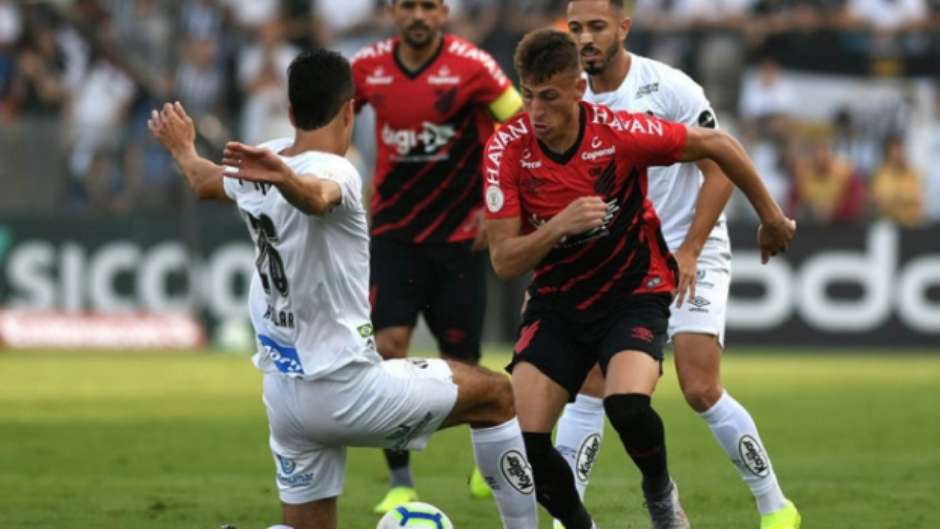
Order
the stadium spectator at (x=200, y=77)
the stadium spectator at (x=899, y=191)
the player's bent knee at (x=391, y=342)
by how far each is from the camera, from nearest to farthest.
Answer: the player's bent knee at (x=391, y=342) < the stadium spectator at (x=899, y=191) < the stadium spectator at (x=200, y=77)

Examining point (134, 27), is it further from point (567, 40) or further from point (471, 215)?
→ point (567, 40)

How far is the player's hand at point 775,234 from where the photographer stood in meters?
8.06

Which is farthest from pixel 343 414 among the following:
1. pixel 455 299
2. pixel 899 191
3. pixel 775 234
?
pixel 899 191

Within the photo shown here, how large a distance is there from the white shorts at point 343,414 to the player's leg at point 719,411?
1.67m

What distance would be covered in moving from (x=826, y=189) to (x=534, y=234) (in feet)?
46.9

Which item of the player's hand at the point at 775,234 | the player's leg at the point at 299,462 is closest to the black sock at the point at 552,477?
the player's leg at the point at 299,462

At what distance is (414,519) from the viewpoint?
744 cm

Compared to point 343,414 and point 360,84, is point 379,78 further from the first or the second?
point 343,414

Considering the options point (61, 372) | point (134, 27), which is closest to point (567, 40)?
point (61, 372)

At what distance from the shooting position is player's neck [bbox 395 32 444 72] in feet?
34.7

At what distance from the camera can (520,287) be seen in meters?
21.9

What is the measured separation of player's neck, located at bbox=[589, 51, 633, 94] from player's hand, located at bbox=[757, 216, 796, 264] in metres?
1.21

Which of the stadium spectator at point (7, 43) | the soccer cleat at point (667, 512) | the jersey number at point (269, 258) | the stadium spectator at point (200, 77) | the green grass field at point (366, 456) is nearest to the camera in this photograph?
the jersey number at point (269, 258)

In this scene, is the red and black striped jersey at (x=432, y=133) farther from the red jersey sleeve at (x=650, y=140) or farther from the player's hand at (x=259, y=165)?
the player's hand at (x=259, y=165)
